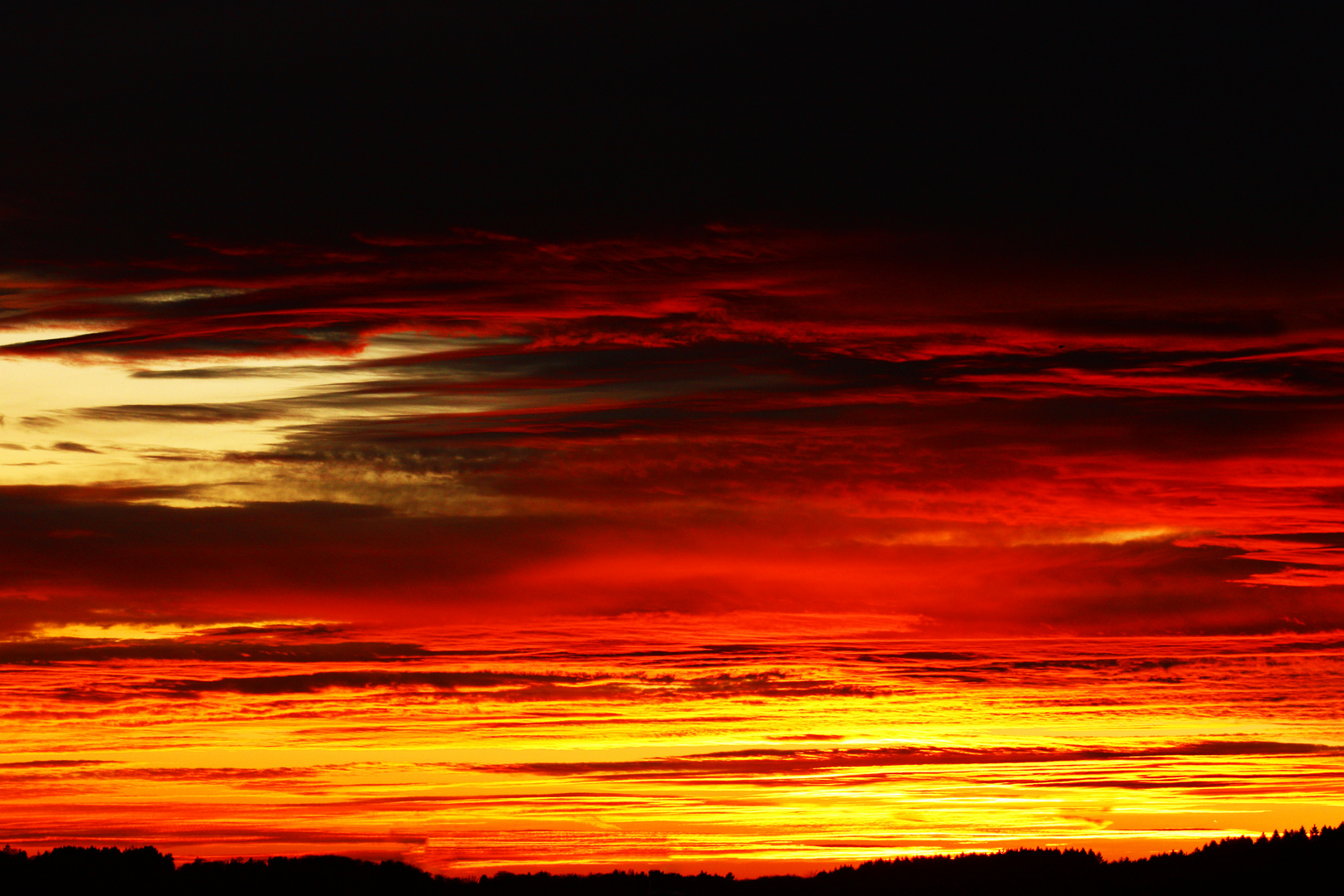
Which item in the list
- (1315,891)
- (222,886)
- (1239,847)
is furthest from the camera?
(222,886)

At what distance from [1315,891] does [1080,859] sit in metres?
12.0

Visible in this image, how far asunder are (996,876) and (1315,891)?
1310cm

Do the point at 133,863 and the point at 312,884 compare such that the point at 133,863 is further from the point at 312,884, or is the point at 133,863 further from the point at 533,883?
the point at 533,883

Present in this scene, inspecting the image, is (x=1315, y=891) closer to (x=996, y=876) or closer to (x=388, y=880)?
(x=996, y=876)

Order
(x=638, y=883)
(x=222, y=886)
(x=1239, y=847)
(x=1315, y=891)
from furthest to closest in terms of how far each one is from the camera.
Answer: (x=638, y=883)
(x=222, y=886)
(x=1239, y=847)
(x=1315, y=891)

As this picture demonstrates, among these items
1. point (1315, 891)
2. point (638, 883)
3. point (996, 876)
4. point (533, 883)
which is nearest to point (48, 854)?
point (533, 883)

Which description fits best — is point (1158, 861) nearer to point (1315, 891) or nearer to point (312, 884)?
point (1315, 891)

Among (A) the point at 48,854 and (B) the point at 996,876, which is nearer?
(B) the point at 996,876

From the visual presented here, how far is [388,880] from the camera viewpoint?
2596 inches

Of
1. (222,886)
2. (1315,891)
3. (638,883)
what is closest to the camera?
(1315,891)

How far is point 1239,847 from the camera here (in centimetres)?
5809

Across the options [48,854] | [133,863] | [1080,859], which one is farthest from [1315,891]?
[48,854]

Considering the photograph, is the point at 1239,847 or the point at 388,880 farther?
the point at 388,880

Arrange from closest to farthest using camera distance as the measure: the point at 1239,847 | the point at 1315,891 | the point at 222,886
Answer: the point at 1315,891
the point at 1239,847
the point at 222,886
